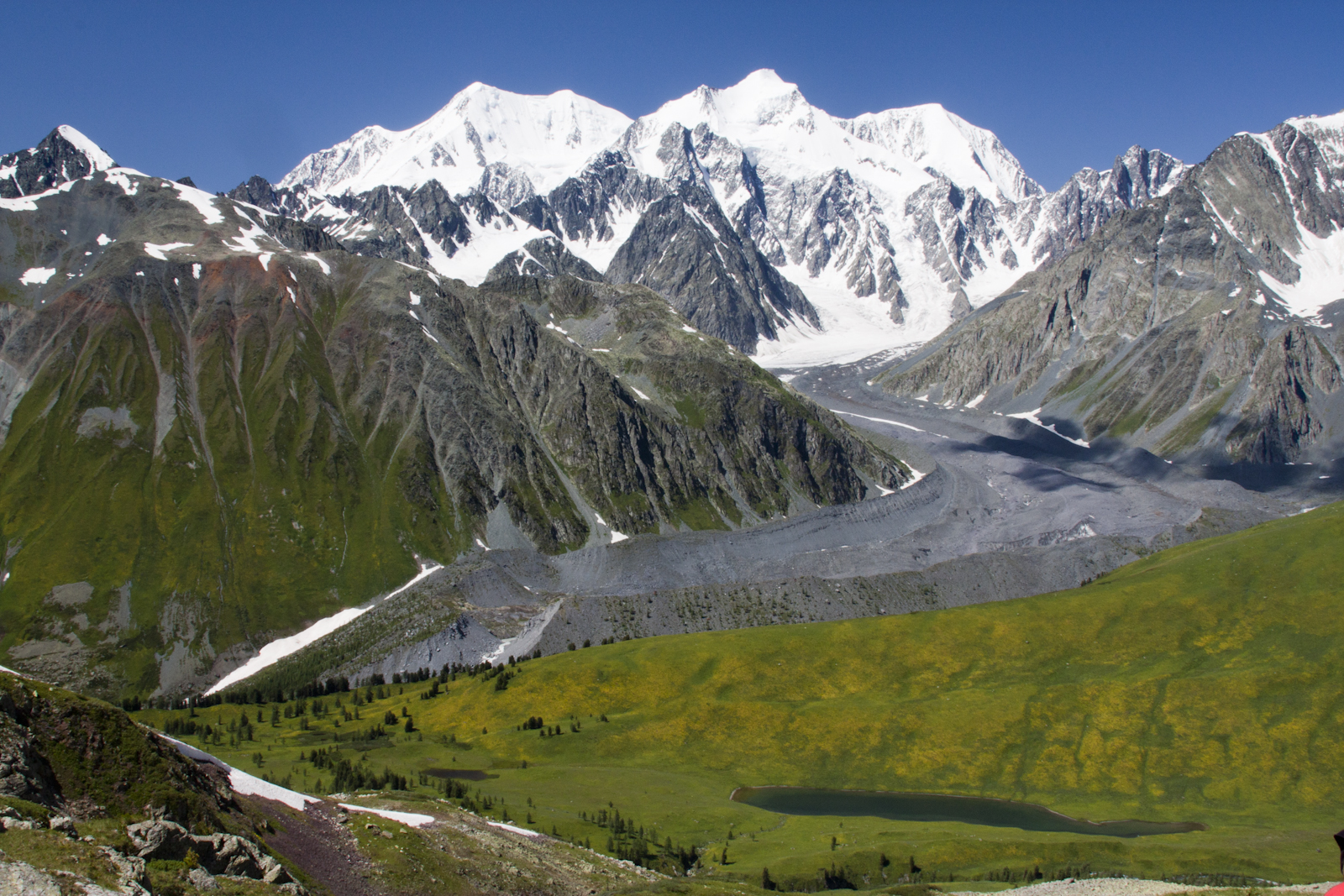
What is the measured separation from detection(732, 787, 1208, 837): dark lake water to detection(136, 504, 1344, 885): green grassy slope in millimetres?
1793

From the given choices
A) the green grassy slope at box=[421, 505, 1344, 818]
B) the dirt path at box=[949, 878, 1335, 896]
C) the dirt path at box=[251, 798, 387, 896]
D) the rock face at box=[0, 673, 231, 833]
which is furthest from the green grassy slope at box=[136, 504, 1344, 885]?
the rock face at box=[0, 673, 231, 833]

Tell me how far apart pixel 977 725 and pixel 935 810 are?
16954mm

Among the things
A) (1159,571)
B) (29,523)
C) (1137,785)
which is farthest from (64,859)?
(29,523)

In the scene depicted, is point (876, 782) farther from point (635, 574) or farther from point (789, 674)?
point (635, 574)

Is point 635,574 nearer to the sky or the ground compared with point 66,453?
nearer to the ground

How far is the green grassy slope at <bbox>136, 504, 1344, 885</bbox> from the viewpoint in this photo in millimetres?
79562

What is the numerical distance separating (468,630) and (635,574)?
137 feet

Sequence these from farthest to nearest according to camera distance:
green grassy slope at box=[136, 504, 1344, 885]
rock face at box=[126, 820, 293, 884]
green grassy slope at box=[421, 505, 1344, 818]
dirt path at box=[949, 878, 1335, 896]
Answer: green grassy slope at box=[421, 505, 1344, 818], green grassy slope at box=[136, 504, 1344, 885], dirt path at box=[949, 878, 1335, 896], rock face at box=[126, 820, 293, 884]

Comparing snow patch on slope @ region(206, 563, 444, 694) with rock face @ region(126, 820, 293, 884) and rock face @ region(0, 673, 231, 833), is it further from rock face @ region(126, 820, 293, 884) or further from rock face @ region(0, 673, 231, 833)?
rock face @ region(126, 820, 293, 884)

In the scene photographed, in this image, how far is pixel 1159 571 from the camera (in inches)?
5448

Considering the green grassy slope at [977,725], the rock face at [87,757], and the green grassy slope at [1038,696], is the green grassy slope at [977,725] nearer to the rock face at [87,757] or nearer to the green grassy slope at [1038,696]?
the green grassy slope at [1038,696]

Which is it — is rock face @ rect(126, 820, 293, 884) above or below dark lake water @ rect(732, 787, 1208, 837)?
above

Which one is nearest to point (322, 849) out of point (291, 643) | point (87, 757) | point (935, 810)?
point (87, 757)

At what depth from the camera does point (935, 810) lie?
9462cm
